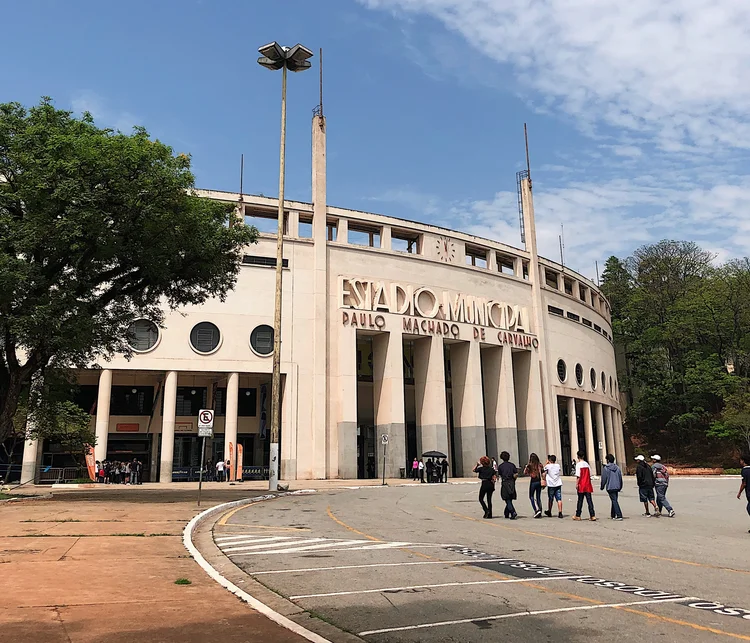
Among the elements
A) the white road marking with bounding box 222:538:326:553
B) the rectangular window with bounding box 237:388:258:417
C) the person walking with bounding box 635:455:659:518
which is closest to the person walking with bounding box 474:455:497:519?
the person walking with bounding box 635:455:659:518

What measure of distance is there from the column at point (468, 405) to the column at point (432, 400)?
2.16m

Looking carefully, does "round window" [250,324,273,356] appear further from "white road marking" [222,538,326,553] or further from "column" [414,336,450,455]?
"white road marking" [222,538,326,553]

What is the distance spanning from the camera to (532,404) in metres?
55.1

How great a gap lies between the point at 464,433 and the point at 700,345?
43098mm

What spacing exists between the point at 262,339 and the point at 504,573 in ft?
116

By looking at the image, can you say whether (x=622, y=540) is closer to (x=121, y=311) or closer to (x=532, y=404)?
(x=121, y=311)

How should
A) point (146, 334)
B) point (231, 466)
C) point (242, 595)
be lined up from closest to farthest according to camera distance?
point (242, 595) → point (231, 466) → point (146, 334)

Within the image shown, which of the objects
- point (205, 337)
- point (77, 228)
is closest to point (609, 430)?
point (205, 337)

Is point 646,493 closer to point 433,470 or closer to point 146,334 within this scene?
point 433,470

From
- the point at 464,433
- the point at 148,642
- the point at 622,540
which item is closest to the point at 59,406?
the point at 622,540

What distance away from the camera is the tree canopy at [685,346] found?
241ft

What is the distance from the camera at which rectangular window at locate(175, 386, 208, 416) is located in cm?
4869

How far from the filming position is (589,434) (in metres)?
61.2

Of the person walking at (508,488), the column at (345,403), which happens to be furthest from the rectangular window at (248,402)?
the person walking at (508,488)
